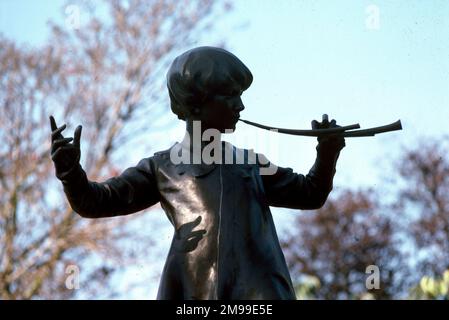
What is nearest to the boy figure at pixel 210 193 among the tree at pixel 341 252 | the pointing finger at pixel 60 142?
the pointing finger at pixel 60 142

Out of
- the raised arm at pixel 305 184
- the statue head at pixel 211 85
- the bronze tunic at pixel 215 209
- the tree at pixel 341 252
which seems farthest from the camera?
the tree at pixel 341 252

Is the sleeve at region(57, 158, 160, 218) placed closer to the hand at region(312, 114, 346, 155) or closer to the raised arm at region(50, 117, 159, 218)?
the raised arm at region(50, 117, 159, 218)

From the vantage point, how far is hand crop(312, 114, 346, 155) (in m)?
3.54

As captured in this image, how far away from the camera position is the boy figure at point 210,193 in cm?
325

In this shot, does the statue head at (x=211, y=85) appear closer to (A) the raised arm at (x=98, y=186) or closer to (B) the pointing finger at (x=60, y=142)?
(A) the raised arm at (x=98, y=186)

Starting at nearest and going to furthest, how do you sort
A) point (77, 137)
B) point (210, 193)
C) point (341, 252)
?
point (77, 137) → point (210, 193) → point (341, 252)

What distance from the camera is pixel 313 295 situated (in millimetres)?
14133

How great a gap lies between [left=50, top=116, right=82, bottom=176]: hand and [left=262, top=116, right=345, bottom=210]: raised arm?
26.5 inches

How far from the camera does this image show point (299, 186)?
3.61 m

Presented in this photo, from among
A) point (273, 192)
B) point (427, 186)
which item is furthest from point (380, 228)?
point (273, 192)

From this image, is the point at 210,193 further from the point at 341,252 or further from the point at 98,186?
the point at 341,252

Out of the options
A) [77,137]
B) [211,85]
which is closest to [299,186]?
[211,85]

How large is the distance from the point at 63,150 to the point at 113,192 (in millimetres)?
279
